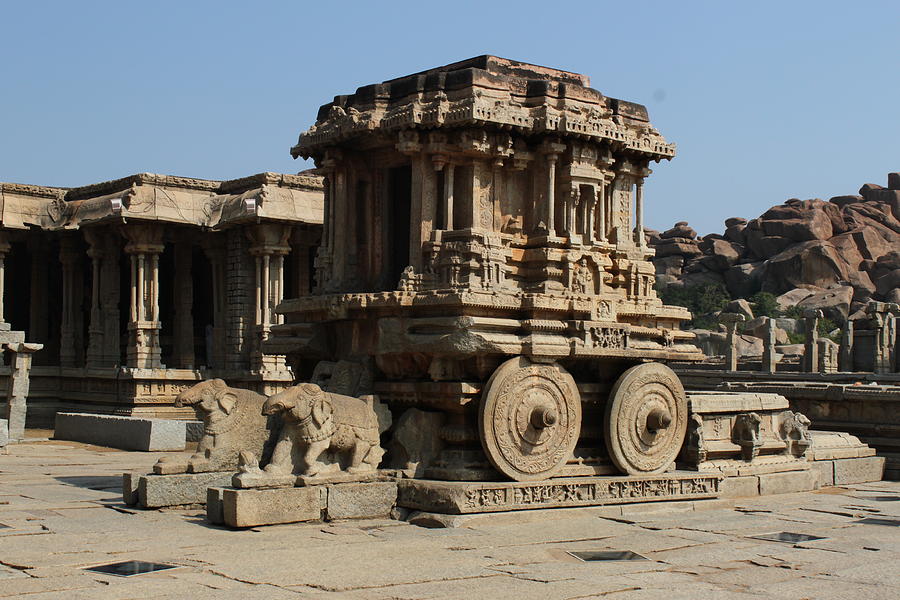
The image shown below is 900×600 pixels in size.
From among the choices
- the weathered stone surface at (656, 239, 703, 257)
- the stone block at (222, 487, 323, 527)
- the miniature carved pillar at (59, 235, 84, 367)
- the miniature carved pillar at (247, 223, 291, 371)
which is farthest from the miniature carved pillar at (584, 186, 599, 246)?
the weathered stone surface at (656, 239, 703, 257)

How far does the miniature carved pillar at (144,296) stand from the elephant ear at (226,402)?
1512 cm

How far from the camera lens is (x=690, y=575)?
28.1 feet

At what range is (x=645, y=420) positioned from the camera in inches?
492

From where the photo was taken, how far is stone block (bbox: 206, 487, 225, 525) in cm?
1027

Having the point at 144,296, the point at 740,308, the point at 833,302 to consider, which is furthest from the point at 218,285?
the point at 833,302

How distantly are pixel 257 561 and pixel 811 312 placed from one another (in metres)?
32.4

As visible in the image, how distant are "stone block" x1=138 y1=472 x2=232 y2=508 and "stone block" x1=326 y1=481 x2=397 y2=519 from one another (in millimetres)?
1614

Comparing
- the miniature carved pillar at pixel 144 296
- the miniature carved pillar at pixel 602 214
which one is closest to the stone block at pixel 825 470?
the miniature carved pillar at pixel 602 214

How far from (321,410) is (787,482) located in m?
6.29

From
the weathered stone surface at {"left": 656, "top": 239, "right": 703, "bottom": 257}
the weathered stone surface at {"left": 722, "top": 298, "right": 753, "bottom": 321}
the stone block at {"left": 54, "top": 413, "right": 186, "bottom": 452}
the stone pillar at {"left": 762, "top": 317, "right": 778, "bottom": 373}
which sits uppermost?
the weathered stone surface at {"left": 656, "top": 239, "right": 703, "bottom": 257}

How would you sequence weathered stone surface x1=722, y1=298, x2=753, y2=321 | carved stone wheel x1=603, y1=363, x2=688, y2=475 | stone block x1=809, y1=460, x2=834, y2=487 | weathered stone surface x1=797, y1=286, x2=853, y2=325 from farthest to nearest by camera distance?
1. weathered stone surface x1=722, y1=298, x2=753, y2=321
2. weathered stone surface x1=797, y1=286, x2=853, y2=325
3. stone block x1=809, y1=460, x2=834, y2=487
4. carved stone wheel x1=603, y1=363, x2=688, y2=475

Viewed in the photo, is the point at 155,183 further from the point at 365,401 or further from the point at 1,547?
the point at 1,547

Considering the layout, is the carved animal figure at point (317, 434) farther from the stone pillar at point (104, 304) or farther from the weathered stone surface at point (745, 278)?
the weathered stone surface at point (745, 278)

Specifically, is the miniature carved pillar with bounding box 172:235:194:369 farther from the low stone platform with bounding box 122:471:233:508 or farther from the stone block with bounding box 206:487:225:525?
the stone block with bounding box 206:487:225:525
